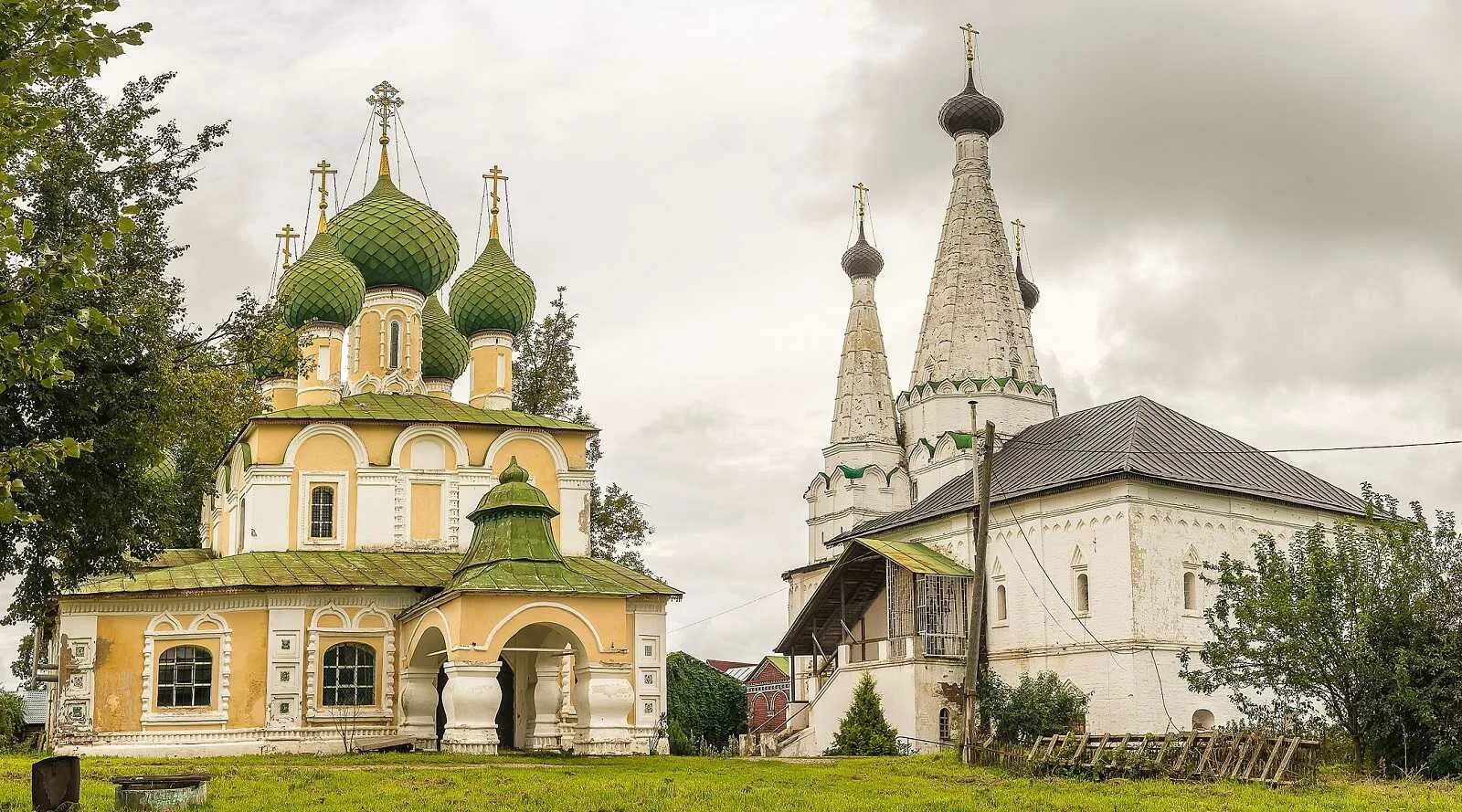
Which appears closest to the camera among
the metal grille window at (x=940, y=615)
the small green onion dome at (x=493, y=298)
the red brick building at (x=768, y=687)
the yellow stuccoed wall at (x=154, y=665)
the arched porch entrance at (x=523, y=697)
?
the arched porch entrance at (x=523, y=697)

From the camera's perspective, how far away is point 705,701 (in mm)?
41719

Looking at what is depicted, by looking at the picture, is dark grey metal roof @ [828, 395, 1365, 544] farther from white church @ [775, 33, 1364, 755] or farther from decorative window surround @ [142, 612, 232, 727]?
decorative window surround @ [142, 612, 232, 727]

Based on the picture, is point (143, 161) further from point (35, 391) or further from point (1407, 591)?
point (1407, 591)

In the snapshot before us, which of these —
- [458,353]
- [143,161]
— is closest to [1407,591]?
[143,161]

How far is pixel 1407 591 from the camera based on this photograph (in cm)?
2048

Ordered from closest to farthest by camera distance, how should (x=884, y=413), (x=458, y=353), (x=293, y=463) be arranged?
(x=293, y=463), (x=458, y=353), (x=884, y=413)

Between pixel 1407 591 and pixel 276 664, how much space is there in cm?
1654

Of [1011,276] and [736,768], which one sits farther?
[1011,276]

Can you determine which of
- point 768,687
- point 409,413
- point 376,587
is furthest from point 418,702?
point 768,687

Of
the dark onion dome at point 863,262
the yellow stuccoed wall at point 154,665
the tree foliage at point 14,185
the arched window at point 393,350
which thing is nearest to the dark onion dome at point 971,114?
the dark onion dome at point 863,262

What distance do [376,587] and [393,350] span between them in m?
6.52

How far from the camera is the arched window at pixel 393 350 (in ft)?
97.7

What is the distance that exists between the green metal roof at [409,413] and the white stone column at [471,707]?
7352 mm

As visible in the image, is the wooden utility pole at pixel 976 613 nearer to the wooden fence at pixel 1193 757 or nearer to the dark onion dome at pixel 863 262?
the wooden fence at pixel 1193 757
